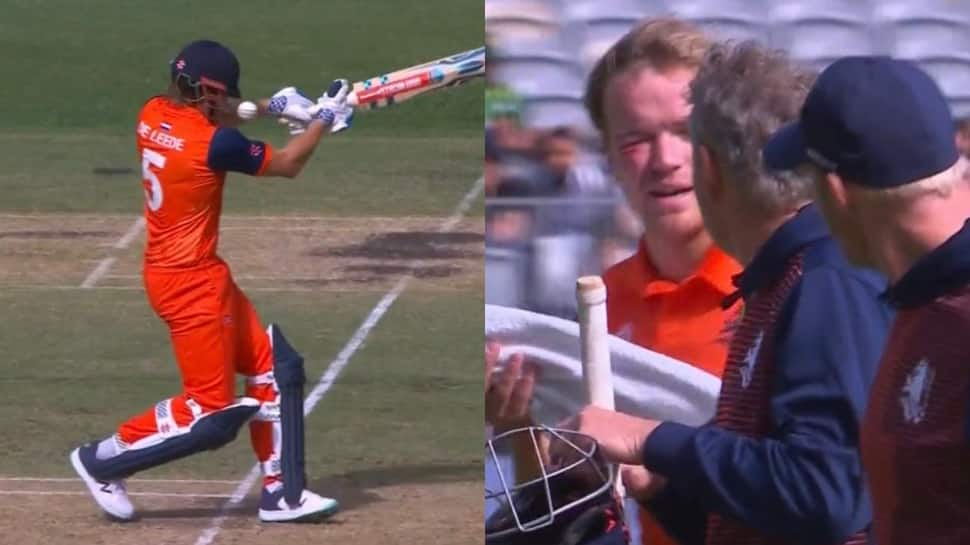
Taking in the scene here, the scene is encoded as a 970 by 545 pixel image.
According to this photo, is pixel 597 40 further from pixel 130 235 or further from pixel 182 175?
pixel 130 235

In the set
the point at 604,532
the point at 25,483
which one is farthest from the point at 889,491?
the point at 25,483

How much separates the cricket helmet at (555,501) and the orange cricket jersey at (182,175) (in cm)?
446

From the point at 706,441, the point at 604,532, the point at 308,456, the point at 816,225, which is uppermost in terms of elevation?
the point at 816,225

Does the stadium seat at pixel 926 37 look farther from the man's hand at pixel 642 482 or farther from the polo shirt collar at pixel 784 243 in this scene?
the man's hand at pixel 642 482

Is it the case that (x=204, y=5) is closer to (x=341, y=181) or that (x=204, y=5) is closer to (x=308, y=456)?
(x=341, y=181)

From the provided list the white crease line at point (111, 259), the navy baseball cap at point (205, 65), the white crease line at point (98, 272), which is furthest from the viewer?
the white crease line at point (111, 259)

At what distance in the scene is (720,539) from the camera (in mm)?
3666

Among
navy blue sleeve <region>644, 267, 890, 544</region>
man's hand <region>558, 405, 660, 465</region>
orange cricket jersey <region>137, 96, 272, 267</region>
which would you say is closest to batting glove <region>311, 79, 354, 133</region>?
orange cricket jersey <region>137, 96, 272, 267</region>

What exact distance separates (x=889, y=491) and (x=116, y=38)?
26.8 m

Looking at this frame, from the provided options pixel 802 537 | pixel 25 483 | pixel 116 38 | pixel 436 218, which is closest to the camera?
pixel 802 537

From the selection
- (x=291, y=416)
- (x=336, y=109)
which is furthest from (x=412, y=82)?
(x=291, y=416)

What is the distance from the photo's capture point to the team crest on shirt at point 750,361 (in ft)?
11.6

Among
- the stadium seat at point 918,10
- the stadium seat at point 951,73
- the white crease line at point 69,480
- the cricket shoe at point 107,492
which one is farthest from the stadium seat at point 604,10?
the white crease line at point 69,480

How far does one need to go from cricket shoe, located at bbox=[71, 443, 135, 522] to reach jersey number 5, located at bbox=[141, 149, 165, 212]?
1089 millimetres
